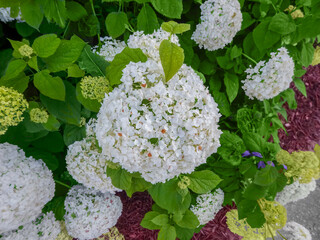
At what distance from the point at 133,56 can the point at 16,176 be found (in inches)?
23.9

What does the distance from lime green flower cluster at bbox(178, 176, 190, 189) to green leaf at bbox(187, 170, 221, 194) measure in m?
0.03

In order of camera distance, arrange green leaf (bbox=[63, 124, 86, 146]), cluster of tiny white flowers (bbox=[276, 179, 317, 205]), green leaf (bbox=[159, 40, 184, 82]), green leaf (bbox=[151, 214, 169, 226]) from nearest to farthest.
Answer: green leaf (bbox=[159, 40, 184, 82]) → green leaf (bbox=[63, 124, 86, 146]) → green leaf (bbox=[151, 214, 169, 226]) → cluster of tiny white flowers (bbox=[276, 179, 317, 205])

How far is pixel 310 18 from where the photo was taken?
4.01ft

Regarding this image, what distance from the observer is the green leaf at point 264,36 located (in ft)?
4.08

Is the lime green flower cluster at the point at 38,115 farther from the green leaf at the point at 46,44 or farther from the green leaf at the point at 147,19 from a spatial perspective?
the green leaf at the point at 147,19

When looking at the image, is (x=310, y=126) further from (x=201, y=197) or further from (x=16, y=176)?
(x=16, y=176)

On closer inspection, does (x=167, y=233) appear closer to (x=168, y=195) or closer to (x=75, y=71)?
(x=168, y=195)

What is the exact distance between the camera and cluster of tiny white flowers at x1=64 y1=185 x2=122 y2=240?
1.13 metres

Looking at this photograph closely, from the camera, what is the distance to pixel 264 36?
4.11 ft

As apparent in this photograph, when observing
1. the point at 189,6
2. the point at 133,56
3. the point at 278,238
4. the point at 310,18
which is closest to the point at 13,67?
the point at 133,56

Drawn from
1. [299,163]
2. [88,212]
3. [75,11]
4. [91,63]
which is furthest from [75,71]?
[299,163]

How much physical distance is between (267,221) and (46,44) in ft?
4.12

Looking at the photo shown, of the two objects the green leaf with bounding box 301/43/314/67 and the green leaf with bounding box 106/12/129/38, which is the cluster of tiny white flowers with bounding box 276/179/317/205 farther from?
the green leaf with bounding box 106/12/129/38

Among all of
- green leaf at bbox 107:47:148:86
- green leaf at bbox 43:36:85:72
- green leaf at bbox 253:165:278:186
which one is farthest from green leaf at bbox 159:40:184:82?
green leaf at bbox 253:165:278:186
